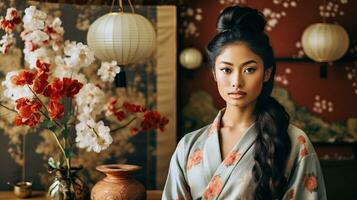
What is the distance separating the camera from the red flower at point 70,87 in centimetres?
303

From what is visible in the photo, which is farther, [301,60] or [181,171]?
[301,60]

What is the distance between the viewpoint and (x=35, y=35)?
3.15 m

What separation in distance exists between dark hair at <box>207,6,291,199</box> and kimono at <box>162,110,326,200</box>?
1.2 inches

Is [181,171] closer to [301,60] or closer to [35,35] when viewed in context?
[35,35]

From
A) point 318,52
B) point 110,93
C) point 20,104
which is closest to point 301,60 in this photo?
point 318,52

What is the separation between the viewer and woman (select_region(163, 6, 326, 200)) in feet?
7.07

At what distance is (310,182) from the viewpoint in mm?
2164

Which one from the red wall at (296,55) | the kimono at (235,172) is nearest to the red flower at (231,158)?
the kimono at (235,172)

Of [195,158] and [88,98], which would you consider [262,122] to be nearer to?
[195,158]

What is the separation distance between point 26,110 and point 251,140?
1395 mm

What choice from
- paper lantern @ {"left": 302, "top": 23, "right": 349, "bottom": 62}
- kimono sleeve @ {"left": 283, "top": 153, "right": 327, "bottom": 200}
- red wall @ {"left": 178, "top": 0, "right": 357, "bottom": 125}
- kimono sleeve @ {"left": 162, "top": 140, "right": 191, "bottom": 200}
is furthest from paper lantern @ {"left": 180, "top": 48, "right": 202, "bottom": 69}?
kimono sleeve @ {"left": 283, "top": 153, "right": 327, "bottom": 200}

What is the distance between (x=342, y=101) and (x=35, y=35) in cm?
329

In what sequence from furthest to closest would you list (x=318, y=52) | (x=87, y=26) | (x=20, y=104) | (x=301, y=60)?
(x=301, y=60) → (x=318, y=52) → (x=87, y=26) → (x=20, y=104)

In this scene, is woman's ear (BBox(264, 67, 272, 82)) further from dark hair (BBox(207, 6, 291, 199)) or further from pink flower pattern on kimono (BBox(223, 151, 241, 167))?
pink flower pattern on kimono (BBox(223, 151, 241, 167))
